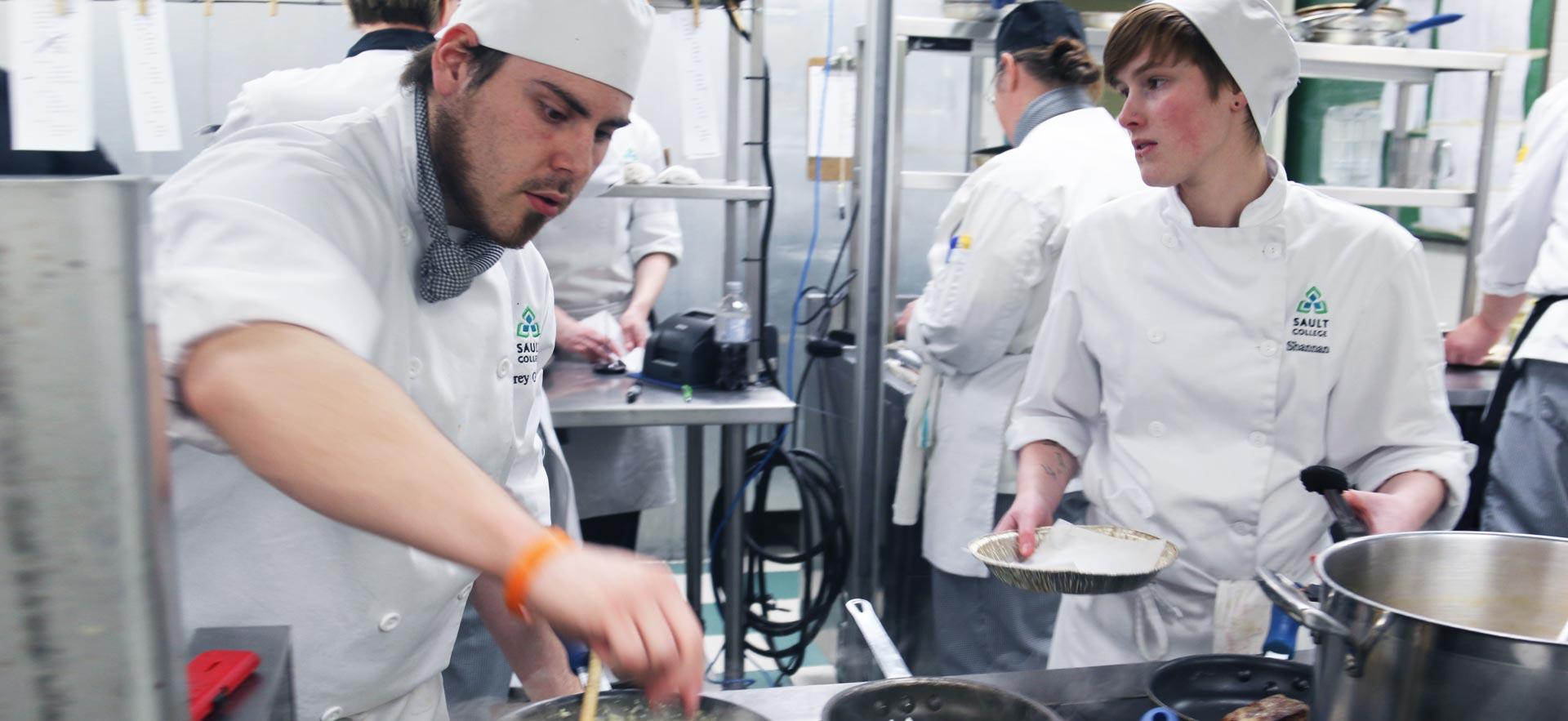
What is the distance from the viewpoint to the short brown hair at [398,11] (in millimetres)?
2398

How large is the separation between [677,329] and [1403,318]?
6.05 ft

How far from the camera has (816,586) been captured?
14.1ft

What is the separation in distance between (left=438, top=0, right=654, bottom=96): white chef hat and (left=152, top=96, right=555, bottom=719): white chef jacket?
0.13 meters

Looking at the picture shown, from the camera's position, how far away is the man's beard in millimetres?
1096

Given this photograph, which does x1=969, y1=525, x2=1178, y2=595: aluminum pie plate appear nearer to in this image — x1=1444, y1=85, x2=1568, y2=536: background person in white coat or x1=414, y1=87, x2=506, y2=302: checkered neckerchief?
x1=414, y1=87, x2=506, y2=302: checkered neckerchief

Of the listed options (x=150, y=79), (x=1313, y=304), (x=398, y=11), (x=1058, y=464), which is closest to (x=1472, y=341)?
(x=1313, y=304)

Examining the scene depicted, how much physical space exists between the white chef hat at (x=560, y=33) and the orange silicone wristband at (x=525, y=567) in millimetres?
549

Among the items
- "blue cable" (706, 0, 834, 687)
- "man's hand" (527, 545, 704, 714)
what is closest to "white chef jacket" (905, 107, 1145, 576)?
"blue cable" (706, 0, 834, 687)

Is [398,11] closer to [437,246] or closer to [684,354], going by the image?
[684,354]

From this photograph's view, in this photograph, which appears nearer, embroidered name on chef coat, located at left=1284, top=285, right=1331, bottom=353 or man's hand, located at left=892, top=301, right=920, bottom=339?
embroidered name on chef coat, located at left=1284, top=285, right=1331, bottom=353

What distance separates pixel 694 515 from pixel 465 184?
226cm

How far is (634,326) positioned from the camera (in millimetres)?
3225

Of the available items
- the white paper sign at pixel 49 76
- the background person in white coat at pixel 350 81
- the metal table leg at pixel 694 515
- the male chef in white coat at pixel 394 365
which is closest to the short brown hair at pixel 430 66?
the male chef in white coat at pixel 394 365

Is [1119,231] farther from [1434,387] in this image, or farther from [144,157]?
[144,157]
